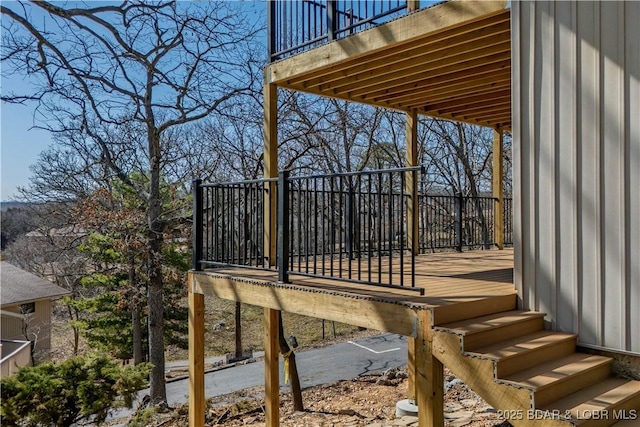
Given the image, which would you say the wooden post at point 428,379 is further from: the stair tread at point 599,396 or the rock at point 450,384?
the rock at point 450,384

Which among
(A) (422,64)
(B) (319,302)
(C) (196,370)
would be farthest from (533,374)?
(C) (196,370)

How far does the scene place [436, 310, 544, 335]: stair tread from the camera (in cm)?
281

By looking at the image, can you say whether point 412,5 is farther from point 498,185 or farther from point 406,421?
point 406,421

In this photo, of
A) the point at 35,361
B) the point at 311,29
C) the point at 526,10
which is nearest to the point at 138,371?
the point at 311,29

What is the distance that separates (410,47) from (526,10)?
1.13 metres

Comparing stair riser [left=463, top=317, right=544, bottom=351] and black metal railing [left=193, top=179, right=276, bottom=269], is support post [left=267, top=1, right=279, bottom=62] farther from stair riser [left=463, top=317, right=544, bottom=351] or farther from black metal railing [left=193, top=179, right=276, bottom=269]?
stair riser [left=463, top=317, right=544, bottom=351]

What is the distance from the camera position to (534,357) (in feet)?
9.29

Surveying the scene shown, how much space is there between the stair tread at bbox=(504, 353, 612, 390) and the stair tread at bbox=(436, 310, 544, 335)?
310 millimetres

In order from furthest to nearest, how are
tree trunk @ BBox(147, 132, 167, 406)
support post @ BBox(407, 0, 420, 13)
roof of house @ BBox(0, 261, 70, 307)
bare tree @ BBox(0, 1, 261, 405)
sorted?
roof of house @ BBox(0, 261, 70, 307)
tree trunk @ BBox(147, 132, 167, 406)
bare tree @ BBox(0, 1, 261, 405)
support post @ BBox(407, 0, 420, 13)

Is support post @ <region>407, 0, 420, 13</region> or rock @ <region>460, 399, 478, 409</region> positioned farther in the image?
rock @ <region>460, 399, 478, 409</region>

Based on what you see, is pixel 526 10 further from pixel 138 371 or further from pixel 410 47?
pixel 138 371

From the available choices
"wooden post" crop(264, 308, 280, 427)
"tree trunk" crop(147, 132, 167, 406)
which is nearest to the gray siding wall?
"wooden post" crop(264, 308, 280, 427)

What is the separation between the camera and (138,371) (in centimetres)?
688

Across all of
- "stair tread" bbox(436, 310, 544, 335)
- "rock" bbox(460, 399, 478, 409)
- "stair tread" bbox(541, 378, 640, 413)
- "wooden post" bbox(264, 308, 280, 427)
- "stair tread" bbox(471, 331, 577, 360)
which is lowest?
"rock" bbox(460, 399, 478, 409)
